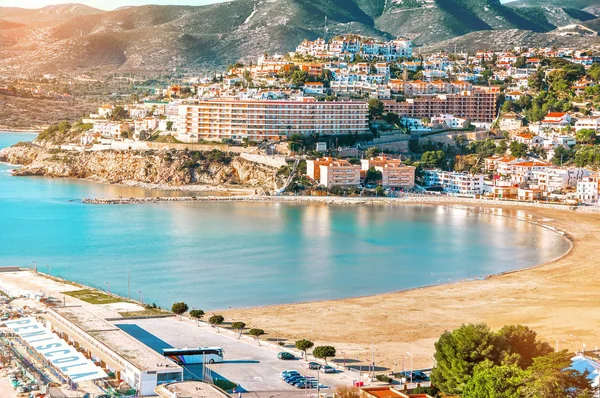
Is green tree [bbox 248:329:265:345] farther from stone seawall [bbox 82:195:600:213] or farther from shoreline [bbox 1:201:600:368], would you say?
stone seawall [bbox 82:195:600:213]

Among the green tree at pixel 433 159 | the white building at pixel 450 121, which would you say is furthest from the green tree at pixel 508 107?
the green tree at pixel 433 159

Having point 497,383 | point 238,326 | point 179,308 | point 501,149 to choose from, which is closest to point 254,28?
point 501,149

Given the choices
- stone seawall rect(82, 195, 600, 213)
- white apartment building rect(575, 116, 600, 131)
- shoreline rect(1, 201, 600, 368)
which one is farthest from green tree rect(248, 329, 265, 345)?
white apartment building rect(575, 116, 600, 131)

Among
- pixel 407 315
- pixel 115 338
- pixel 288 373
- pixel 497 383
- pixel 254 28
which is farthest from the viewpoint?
pixel 254 28

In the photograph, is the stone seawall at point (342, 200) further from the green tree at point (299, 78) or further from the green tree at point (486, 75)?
the green tree at point (486, 75)

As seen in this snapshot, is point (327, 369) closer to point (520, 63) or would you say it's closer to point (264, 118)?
point (264, 118)

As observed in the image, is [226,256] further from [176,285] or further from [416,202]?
[416,202]
